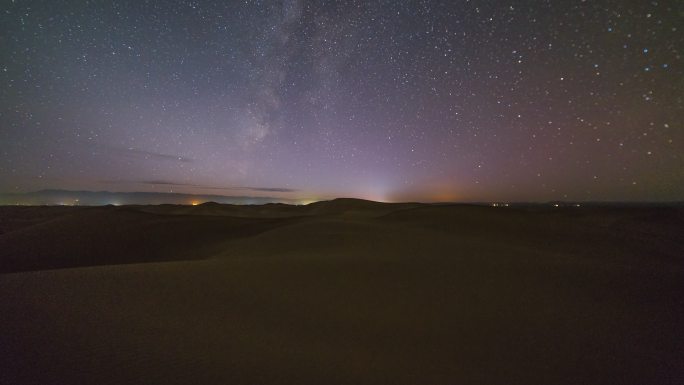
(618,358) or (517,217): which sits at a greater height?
(517,217)

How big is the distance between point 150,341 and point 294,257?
3085 millimetres

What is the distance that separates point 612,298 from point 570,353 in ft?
5.99

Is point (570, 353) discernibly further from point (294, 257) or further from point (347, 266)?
point (294, 257)

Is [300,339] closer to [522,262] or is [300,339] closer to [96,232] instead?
[522,262]

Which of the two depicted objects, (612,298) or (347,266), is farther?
(347,266)

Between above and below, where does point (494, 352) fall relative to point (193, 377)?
below

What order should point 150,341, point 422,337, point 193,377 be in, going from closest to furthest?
1. point 193,377
2. point 150,341
3. point 422,337

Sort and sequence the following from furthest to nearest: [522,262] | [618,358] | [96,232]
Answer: [96,232] < [522,262] < [618,358]

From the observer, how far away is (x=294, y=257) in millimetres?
5094

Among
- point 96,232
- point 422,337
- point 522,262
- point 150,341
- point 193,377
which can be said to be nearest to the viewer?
point 193,377

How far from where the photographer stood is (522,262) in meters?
4.89

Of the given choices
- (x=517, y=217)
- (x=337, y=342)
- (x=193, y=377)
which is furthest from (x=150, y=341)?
(x=517, y=217)

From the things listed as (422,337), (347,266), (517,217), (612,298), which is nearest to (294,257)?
(347,266)

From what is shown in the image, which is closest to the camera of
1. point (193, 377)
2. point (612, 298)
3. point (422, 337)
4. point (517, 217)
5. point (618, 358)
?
point (193, 377)
